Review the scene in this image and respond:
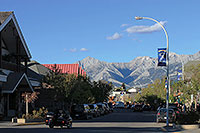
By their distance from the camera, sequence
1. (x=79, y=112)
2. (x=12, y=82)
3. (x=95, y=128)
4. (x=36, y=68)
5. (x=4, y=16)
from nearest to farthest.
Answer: (x=95, y=128) → (x=12, y=82) → (x=4, y=16) → (x=79, y=112) → (x=36, y=68)

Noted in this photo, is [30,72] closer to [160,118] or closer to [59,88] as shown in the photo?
[59,88]

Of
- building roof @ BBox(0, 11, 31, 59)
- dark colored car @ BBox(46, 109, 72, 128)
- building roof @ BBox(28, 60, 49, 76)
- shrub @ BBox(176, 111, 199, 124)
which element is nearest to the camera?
dark colored car @ BBox(46, 109, 72, 128)

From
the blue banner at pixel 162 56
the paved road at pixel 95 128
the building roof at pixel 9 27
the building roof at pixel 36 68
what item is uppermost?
the building roof at pixel 9 27

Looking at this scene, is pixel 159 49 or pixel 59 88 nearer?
pixel 159 49

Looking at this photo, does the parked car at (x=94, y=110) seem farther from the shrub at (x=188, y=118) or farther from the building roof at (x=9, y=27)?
the shrub at (x=188, y=118)

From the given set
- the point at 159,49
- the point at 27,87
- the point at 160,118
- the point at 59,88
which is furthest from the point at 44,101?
the point at 159,49

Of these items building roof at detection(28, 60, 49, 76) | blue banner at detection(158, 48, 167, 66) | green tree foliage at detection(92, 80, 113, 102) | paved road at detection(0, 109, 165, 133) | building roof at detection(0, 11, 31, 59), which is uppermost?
building roof at detection(0, 11, 31, 59)

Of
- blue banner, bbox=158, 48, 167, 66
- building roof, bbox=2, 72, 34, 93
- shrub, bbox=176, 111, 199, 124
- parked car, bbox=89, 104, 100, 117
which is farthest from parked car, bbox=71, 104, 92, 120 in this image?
shrub, bbox=176, 111, 199, 124

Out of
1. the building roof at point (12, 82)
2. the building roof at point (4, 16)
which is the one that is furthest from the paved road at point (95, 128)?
the building roof at point (4, 16)

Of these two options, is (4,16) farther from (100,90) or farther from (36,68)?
(100,90)

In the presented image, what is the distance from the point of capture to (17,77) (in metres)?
39.9

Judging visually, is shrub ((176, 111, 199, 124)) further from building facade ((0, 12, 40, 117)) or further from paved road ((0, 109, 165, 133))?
building facade ((0, 12, 40, 117))

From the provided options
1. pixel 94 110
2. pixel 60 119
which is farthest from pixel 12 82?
pixel 94 110

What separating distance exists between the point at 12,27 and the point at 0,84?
6.66 metres
